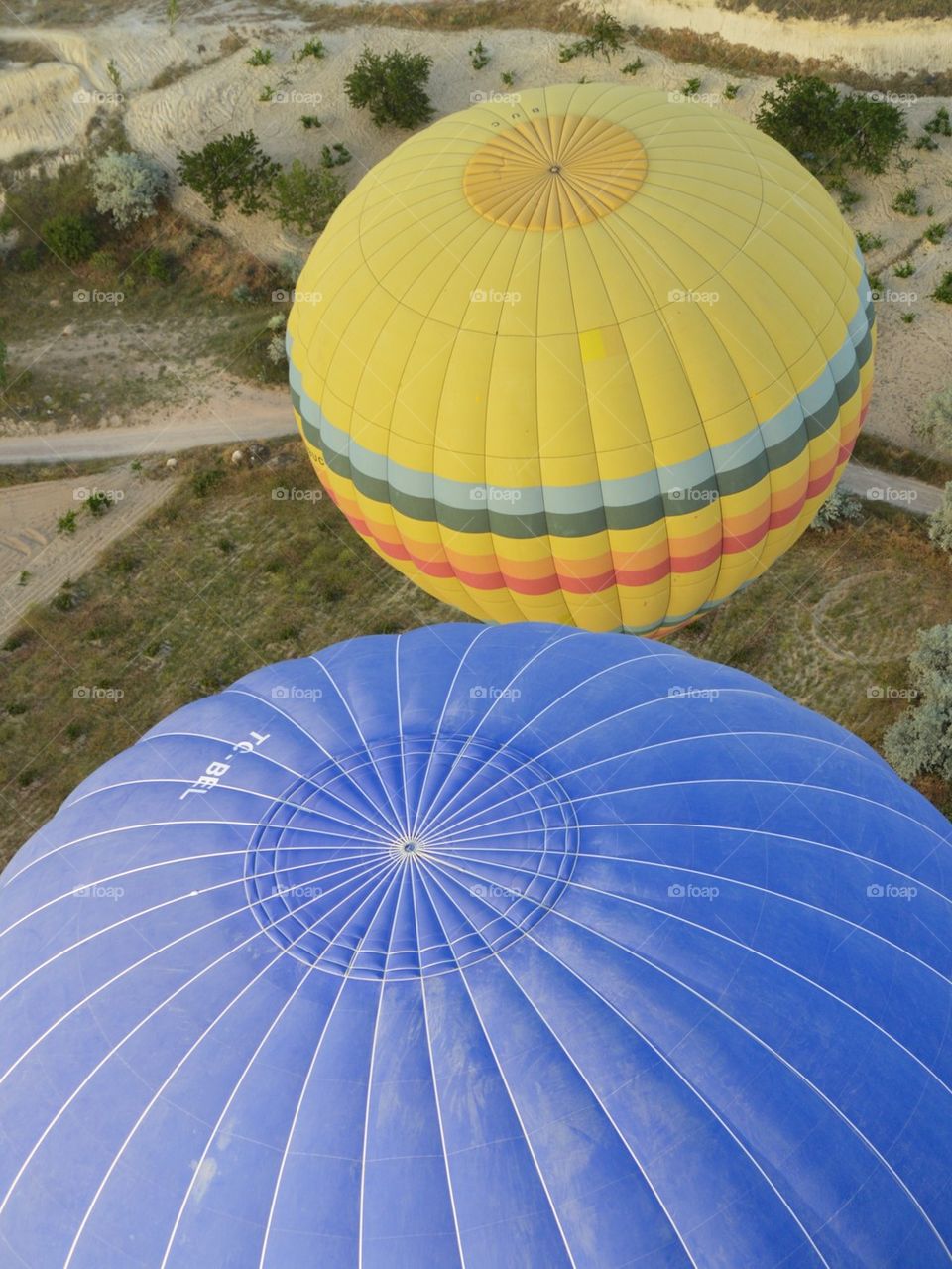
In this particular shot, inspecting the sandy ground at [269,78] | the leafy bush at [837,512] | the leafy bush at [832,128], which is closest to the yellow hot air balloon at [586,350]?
the leafy bush at [837,512]

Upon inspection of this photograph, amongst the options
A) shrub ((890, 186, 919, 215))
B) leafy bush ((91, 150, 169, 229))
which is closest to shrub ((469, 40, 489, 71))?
leafy bush ((91, 150, 169, 229))

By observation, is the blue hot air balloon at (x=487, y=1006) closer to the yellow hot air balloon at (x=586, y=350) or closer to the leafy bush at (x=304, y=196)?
the yellow hot air balloon at (x=586, y=350)

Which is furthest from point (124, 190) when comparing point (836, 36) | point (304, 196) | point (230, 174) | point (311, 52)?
point (836, 36)

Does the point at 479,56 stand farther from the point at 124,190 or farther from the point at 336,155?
the point at 124,190

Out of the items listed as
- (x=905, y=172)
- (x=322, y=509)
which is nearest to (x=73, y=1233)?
(x=322, y=509)

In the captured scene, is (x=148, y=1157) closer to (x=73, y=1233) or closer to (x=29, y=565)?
(x=73, y=1233)
